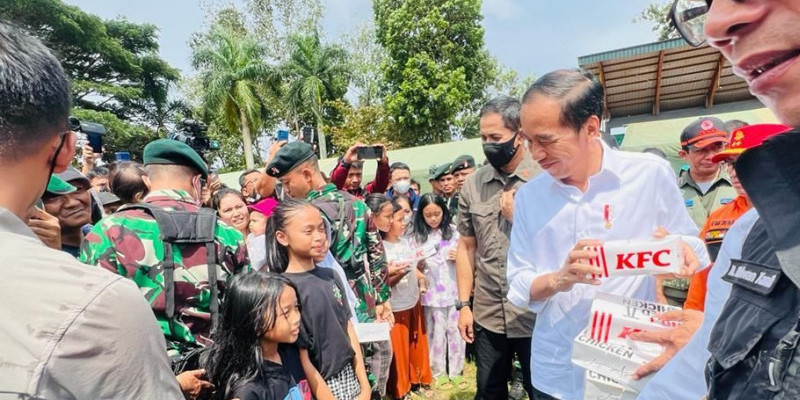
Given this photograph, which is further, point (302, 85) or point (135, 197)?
point (302, 85)

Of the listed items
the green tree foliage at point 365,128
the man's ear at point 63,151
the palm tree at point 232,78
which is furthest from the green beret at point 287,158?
the palm tree at point 232,78

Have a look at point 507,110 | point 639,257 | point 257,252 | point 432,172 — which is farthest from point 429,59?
point 639,257

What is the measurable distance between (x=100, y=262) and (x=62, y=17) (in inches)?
1073

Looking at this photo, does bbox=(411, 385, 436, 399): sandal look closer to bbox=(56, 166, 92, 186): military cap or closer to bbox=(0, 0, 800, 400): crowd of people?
bbox=(0, 0, 800, 400): crowd of people

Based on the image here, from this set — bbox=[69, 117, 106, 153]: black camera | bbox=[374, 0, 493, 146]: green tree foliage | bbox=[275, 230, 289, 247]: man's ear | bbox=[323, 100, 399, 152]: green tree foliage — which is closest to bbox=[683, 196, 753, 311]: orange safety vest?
bbox=[275, 230, 289, 247]: man's ear

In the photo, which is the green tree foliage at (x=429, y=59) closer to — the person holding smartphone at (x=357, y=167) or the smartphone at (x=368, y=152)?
the person holding smartphone at (x=357, y=167)

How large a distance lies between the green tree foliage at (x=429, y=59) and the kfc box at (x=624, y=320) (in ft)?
64.8

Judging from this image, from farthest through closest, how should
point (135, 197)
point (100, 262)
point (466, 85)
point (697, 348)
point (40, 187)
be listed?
point (466, 85) → point (135, 197) → point (100, 262) → point (697, 348) → point (40, 187)

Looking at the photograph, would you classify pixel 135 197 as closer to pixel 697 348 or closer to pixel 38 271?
pixel 38 271

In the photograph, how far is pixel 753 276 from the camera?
77 centimetres

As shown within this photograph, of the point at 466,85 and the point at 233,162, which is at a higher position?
the point at 466,85

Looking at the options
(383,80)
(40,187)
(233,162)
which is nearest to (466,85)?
(383,80)

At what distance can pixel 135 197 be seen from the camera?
3.28 metres

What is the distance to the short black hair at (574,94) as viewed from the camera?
175 cm
